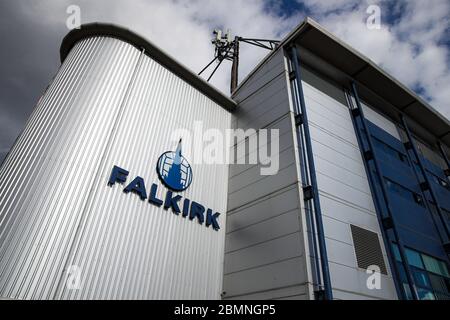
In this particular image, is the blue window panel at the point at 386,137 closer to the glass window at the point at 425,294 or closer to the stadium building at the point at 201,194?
the stadium building at the point at 201,194

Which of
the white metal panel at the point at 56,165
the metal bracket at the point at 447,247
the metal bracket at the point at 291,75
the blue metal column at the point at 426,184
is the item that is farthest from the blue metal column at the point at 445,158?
the white metal panel at the point at 56,165

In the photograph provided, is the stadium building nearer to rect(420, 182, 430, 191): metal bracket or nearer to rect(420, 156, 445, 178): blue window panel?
rect(420, 182, 430, 191): metal bracket

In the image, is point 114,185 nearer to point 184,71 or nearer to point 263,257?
point 263,257

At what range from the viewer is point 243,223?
11.2 m

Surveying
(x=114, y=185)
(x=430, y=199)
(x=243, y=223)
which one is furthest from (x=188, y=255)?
(x=430, y=199)

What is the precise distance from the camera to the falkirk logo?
954cm

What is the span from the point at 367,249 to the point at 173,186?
7.40 meters

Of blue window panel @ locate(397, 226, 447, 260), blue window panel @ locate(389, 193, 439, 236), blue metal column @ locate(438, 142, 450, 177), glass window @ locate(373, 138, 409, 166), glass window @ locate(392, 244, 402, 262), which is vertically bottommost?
glass window @ locate(392, 244, 402, 262)

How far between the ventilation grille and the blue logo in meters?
6.46

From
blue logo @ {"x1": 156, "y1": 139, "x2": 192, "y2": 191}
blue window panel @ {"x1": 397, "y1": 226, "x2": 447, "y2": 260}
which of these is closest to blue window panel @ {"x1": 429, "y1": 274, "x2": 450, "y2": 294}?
blue window panel @ {"x1": 397, "y1": 226, "x2": 447, "y2": 260}

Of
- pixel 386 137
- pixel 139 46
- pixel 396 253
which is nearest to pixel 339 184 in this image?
pixel 396 253

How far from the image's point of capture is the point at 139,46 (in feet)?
41.0

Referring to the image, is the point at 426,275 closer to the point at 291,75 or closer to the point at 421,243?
the point at 421,243

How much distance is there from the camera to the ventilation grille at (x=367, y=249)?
9.85 meters
